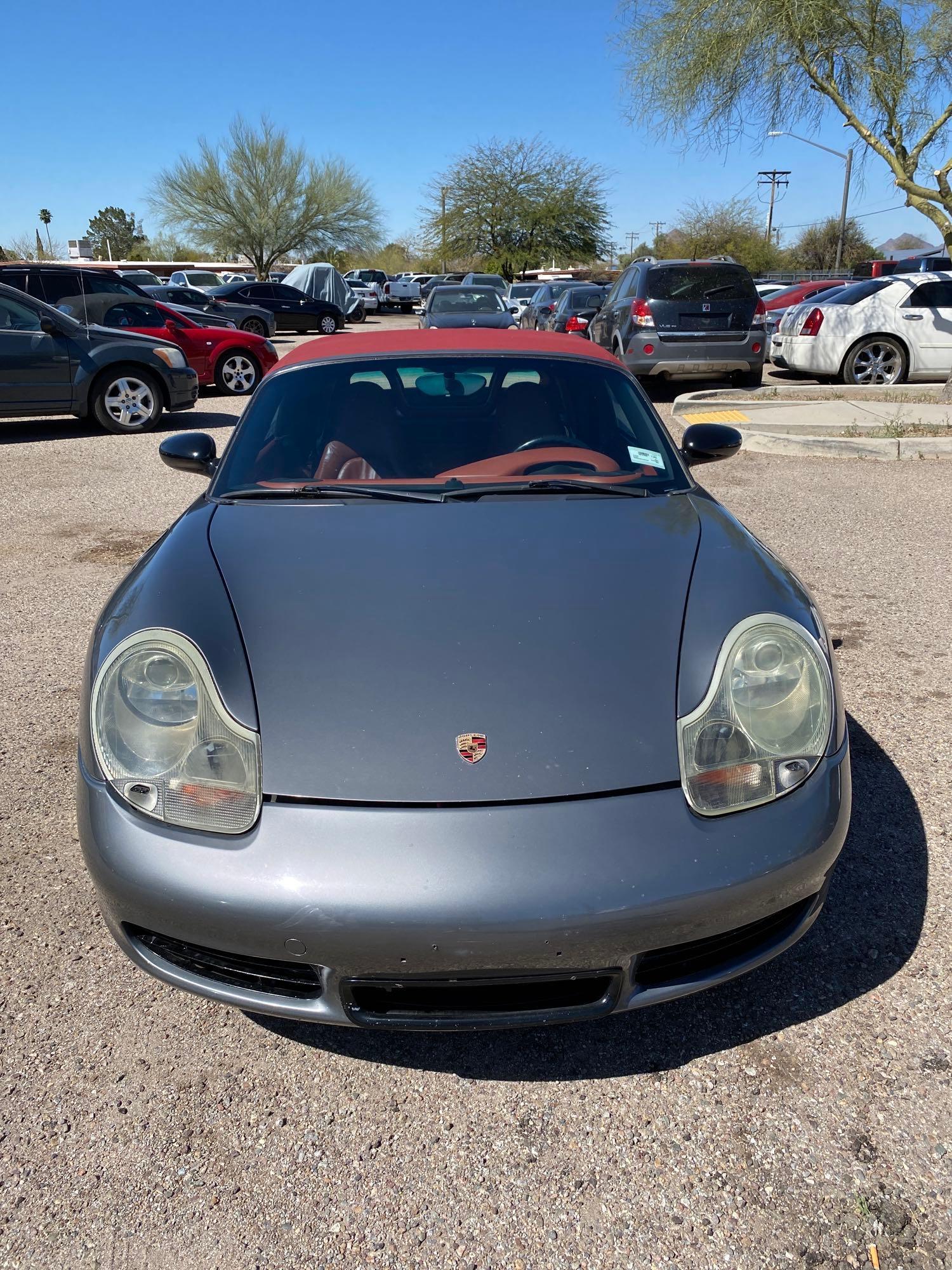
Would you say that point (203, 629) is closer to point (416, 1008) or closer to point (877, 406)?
point (416, 1008)

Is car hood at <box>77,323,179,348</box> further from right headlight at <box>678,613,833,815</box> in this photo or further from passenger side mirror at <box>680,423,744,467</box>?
right headlight at <box>678,613,833,815</box>

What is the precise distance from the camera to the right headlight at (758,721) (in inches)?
76.6

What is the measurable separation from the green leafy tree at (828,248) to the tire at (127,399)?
2303 inches

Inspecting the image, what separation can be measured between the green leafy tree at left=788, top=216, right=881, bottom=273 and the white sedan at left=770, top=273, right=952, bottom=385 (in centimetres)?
5275

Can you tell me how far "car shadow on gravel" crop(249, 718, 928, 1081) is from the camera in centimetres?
212

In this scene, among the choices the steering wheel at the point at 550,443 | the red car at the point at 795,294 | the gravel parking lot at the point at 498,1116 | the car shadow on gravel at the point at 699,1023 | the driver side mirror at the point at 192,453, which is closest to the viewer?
the gravel parking lot at the point at 498,1116

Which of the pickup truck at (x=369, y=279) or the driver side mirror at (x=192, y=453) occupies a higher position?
the pickup truck at (x=369, y=279)

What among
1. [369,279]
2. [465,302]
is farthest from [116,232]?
[465,302]

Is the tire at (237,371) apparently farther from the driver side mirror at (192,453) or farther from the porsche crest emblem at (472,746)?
the porsche crest emblem at (472,746)

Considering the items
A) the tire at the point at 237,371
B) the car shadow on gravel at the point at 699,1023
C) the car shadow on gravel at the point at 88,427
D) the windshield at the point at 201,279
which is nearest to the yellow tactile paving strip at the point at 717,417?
the car shadow on gravel at the point at 88,427

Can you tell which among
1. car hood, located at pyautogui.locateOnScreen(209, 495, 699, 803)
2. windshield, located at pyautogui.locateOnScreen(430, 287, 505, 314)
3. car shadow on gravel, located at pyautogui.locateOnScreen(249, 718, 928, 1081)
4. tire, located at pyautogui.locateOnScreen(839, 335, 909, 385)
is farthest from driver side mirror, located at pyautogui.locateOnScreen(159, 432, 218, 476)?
windshield, located at pyautogui.locateOnScreen(430, 287, 505, 314)

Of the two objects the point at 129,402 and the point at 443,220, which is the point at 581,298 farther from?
the point at 443,220

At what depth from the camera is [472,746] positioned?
1.93 m

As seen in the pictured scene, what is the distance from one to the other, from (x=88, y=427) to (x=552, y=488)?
928cm
